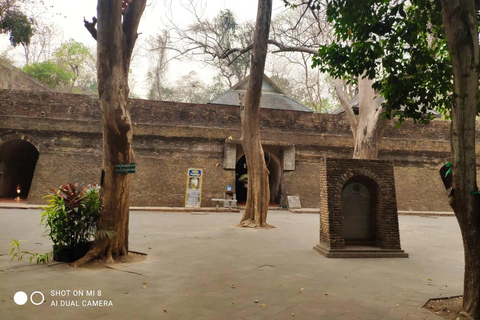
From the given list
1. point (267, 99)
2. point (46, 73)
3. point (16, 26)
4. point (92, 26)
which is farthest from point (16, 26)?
point (46, 73)

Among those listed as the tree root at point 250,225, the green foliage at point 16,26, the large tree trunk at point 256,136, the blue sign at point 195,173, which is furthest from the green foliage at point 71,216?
the blue sign at point 195,173

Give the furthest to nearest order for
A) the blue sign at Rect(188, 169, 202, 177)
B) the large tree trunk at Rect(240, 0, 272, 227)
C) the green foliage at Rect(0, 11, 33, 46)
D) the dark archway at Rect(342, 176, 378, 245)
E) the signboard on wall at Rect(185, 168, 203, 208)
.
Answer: the blue sign at Rect(188, 169, 202, 177)
the signboard on wall at Rect(185, 168, 203, 208)
the green foliage at Rect(0, 11, 33, 46)
the large tree trunk at Rect(240, 0, 272, 227)
the dark archway at Rect(342, 176, 378, 245)

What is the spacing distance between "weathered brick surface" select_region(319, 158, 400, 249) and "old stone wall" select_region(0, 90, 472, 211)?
949cm

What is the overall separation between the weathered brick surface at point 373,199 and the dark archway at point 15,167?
14.7 m

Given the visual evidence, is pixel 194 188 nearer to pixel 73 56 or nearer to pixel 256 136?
pixel 256 136

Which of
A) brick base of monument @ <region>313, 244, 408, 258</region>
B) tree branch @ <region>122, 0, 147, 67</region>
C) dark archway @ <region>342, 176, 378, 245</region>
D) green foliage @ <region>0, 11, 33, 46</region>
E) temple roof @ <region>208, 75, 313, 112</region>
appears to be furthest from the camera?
temple roof @ <region>208, 75, 313, 112</region>

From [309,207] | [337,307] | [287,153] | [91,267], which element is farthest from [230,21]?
[337,307]

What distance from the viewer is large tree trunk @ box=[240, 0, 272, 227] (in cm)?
1004

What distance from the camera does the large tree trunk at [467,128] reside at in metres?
3.45

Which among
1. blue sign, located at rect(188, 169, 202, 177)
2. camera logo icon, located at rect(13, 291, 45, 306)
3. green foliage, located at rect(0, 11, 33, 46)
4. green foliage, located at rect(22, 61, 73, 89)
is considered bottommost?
camera logo icon, located at rect(13, 291, 45, 306)

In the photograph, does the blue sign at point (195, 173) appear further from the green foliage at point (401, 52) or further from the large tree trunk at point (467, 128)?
the large tree trunk at point (467, 128)

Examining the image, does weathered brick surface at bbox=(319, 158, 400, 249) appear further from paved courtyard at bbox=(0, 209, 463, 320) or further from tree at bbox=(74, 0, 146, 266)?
tree at bbox=(74, 0, 146, 266)

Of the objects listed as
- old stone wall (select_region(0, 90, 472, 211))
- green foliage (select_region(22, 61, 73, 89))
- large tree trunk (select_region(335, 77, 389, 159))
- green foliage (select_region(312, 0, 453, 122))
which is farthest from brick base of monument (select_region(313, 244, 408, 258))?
green foliage (select_region(22, 61, 73, 89))

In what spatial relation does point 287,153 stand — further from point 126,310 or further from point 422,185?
point 126,310
